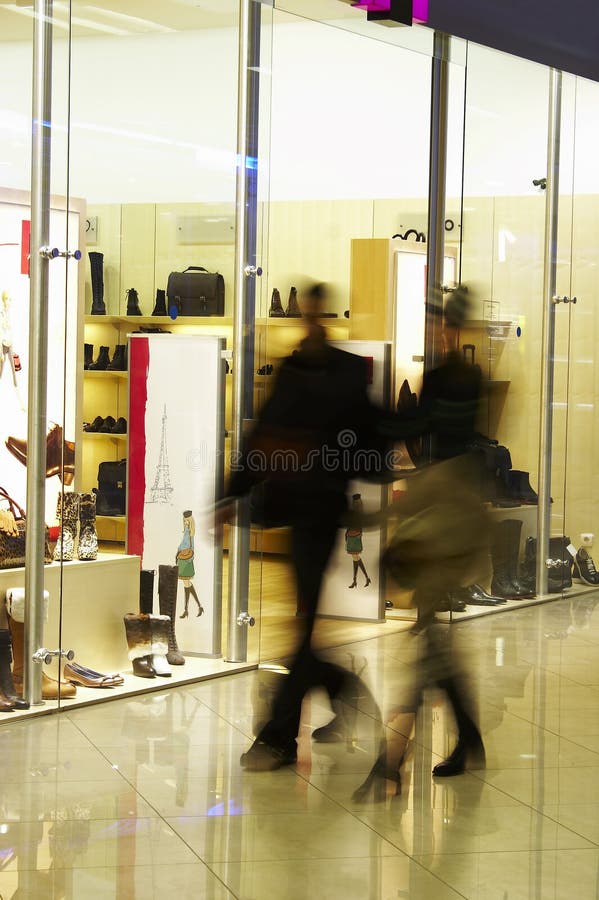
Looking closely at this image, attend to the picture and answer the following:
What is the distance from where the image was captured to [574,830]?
333 centimetres

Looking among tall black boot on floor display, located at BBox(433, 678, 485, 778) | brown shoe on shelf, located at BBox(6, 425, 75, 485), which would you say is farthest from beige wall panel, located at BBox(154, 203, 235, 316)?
tall black boot on floor display, located at BBox(433, 678, 485, 778)

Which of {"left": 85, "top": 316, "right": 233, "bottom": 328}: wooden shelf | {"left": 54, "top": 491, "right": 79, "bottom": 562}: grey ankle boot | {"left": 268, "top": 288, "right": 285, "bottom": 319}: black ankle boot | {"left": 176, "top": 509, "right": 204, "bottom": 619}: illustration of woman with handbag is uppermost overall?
{"left": 268, "top": 288, "right": 285, "bottom": 319}: black ankle boot

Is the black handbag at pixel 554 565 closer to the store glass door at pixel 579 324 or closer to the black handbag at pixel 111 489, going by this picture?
the store glass door at pixel 579 324

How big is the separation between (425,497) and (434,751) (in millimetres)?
1027

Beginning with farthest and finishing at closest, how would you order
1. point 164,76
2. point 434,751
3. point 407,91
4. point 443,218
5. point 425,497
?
point 407,91 → point 443,218 → point 164,76 → point 434,751 → point 425,497

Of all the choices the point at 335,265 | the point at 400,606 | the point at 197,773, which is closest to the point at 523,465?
the point at 400,606

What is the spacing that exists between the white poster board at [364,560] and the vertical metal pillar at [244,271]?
1.27 meters

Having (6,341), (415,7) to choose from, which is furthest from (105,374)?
(415,7)

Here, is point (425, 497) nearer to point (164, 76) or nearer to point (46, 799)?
point (46, 799)

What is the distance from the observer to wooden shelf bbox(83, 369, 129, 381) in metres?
4.69

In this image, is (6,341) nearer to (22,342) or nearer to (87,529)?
(22,342)

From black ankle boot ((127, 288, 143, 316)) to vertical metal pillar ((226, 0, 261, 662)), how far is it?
0.49 meters

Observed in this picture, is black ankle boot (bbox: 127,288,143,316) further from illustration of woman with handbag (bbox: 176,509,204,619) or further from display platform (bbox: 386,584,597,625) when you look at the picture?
display platform (bbox: 386,584,597,625)

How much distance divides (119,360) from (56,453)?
1.89 ft
